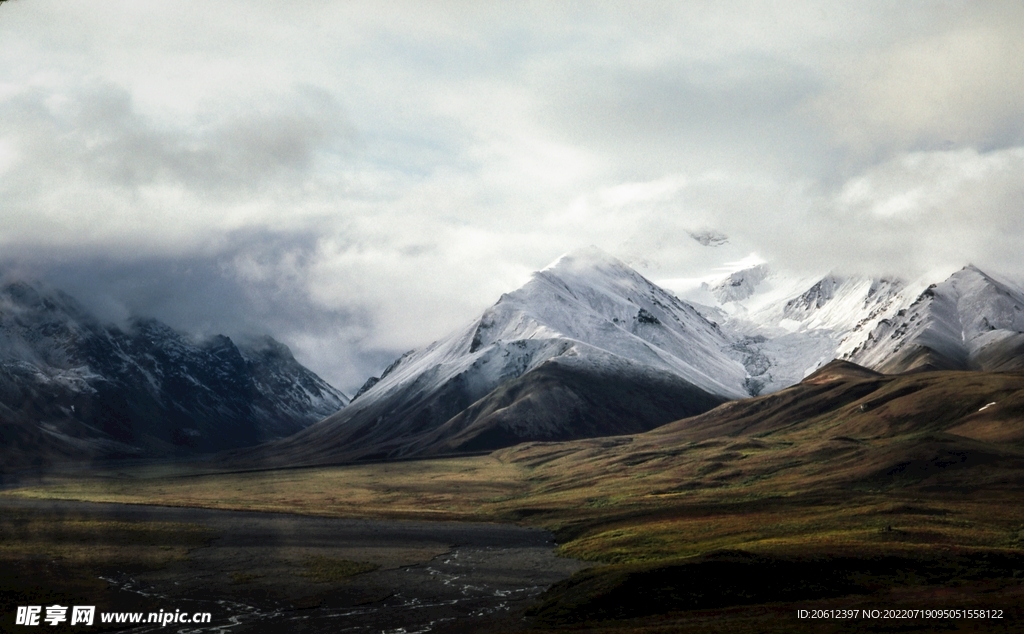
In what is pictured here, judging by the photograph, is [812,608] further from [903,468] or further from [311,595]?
[903,468]

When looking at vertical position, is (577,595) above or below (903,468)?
below

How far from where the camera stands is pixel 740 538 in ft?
449

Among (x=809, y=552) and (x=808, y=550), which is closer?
(x=809, y=552)

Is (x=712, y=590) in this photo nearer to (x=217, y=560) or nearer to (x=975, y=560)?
(x=975, y=560)

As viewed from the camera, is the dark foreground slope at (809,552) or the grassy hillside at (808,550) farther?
the grassy hillside at (808,550)

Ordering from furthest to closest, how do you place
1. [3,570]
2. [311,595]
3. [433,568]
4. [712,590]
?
1. [433,568]
2. [3,570]
3. [311,595]
4. [712,590]

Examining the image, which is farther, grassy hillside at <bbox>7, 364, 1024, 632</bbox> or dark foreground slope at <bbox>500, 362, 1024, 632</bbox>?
grassy hillside at <bbox>7, 364, 1024, 632</bbox>

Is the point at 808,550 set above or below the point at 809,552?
above

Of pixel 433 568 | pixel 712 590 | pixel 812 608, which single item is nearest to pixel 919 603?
pixel 812 608

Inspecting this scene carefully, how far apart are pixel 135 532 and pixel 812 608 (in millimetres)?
106402

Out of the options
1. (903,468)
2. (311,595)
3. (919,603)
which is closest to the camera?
(919,603)

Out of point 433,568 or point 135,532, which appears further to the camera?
point 135,532

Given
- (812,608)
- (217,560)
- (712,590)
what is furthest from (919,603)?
(217,560)

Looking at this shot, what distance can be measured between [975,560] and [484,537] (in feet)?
258
